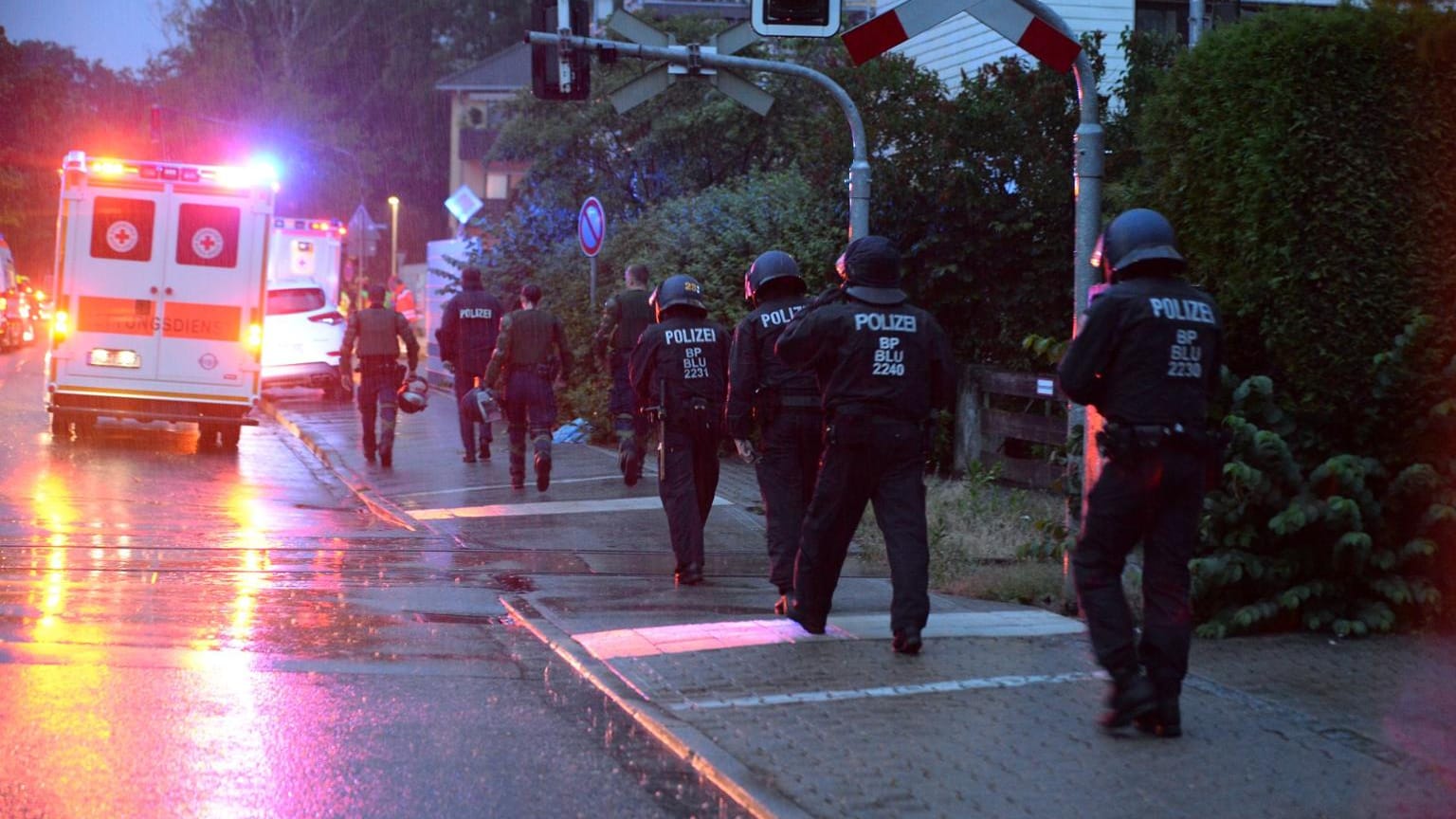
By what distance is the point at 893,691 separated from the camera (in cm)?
670

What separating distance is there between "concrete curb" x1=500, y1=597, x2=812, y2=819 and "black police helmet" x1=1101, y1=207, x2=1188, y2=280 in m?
2.20

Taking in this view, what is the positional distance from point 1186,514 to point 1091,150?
2.84 meters

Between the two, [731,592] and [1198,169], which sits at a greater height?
[1198,169]

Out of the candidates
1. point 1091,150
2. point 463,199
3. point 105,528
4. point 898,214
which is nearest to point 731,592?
point 1091,150

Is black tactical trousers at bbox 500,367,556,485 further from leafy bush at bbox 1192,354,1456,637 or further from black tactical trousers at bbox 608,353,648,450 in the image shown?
leafy bush at bbox 1192,354,1456,637

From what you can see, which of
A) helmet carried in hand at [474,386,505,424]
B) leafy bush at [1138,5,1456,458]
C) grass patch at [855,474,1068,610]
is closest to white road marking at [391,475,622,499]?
helmet carried in hand at [474,386,505,424]

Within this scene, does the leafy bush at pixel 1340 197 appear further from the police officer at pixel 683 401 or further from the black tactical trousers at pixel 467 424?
the black tactical trousers at pixel 467 424

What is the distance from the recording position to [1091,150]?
8.51m

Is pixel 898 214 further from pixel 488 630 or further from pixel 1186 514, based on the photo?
pixel 1186 514

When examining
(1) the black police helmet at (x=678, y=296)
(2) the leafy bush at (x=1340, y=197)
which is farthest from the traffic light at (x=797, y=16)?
(2) the leafy bush at (x=1340, y=197)

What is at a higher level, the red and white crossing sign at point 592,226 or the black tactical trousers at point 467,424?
the red and white crossing sign at point 592,226

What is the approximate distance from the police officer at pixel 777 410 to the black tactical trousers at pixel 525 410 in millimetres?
5784

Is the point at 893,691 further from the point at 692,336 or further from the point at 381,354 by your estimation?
the point at 381,354

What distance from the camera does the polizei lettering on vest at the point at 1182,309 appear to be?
604cm
